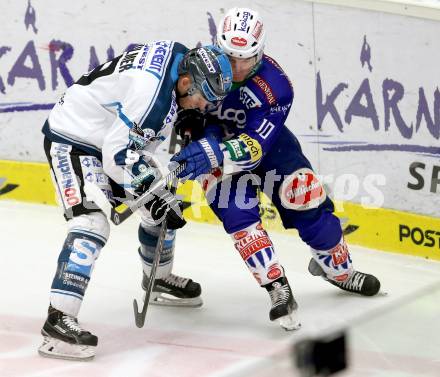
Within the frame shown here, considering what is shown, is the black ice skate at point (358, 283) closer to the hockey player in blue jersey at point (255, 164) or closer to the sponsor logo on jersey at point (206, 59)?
the hockey player in blue jersey at point (255, 164)

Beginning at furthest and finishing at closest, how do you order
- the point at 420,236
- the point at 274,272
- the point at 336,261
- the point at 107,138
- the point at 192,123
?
the point at 420,236 → the point at 336,261 → the point at 192,123 → the point at 274,272 → the point at 107,138

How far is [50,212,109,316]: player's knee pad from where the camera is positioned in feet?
12.0

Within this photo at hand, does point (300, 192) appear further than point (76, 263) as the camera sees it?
Yes

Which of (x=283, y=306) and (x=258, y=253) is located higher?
(x=258, y=253)

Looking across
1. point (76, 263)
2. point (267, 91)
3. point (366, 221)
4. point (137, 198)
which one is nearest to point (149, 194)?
point (137, 198)

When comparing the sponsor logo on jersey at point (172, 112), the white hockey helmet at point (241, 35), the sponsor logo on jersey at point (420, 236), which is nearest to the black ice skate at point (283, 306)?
the sponsor logo on jersey at point (172, 112)

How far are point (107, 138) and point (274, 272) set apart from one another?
0.91 metres

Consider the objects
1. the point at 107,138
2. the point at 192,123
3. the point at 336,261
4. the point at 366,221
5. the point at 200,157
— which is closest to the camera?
the point at 107,138

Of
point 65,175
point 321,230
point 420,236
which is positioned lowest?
point 420,236

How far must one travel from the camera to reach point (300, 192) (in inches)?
168

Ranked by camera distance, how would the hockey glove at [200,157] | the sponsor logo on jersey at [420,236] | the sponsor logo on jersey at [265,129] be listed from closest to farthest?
the hockey glove at [200,157] → the sponsor logo on jersey at [265,129] → the sponsor logo on jersey at [420,236]

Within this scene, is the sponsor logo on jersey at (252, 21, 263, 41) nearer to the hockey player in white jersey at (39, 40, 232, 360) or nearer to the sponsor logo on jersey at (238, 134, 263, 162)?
the hockey player in white jersey at (39, 40, 232, 360)

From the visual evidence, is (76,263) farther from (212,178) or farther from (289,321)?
(289,321)

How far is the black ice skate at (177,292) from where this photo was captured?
448 cm
